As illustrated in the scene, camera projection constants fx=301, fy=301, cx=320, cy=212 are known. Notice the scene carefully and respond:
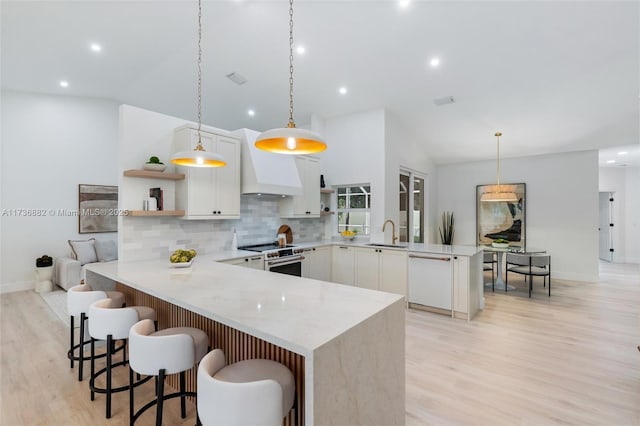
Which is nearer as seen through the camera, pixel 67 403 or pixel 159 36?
pixel 67 403

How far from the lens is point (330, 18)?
3486 mm

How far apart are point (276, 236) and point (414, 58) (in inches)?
131

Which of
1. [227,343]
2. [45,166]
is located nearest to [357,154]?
[227,343]

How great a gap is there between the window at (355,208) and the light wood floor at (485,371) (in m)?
1.93

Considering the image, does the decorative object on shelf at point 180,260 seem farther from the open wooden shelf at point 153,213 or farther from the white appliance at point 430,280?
the white appliance at point 430,280

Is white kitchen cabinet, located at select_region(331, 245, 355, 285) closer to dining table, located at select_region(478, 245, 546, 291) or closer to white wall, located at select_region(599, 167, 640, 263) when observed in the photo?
dining table, located at select_region(478, 245, 546, 291)

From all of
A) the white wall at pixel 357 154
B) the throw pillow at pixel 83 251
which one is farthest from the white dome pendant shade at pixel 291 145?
the throw pillow at pixel 83 251

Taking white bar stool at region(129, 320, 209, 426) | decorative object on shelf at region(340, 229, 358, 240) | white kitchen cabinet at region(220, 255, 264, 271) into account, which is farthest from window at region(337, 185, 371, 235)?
white bar stool at region(129, 320, 209, 426)

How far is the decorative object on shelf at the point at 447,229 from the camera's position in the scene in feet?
24.2

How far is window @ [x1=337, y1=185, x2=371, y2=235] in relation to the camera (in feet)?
18.4

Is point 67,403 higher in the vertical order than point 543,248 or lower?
lower

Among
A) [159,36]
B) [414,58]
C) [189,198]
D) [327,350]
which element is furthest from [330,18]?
[327,350]

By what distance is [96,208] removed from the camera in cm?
616

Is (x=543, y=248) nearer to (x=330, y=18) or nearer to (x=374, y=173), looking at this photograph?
(x=374, y=173)
